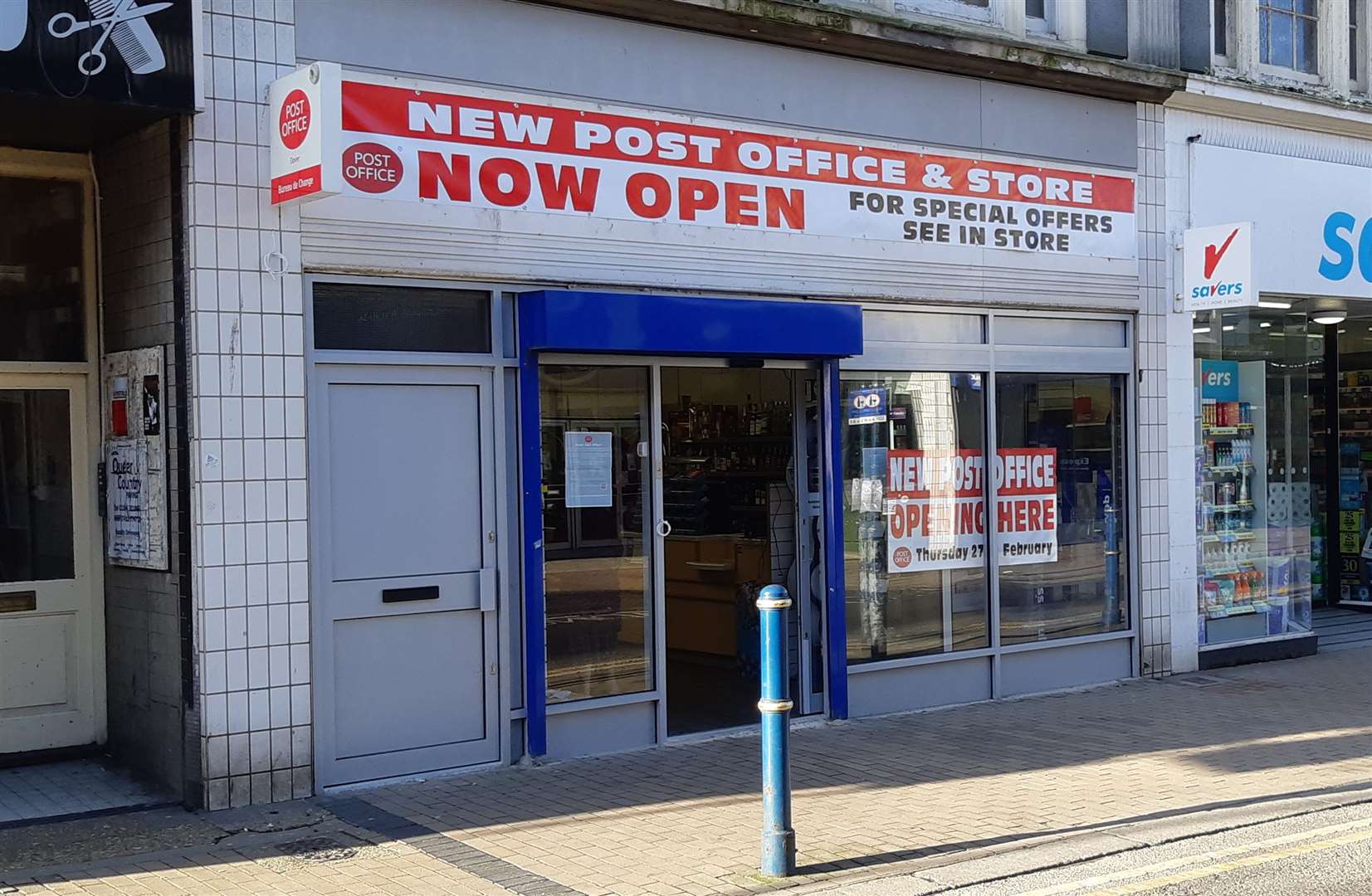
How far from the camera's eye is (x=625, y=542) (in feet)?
30.0

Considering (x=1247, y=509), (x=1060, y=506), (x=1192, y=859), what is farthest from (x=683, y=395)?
(x=1192, y=859)

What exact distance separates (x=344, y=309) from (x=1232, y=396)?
8.14 meters

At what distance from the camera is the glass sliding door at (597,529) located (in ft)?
28.9

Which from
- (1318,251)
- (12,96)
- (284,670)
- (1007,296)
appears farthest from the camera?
(1318,251)

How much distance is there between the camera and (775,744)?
6.29 m

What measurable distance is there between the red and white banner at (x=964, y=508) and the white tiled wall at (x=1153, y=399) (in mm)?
922

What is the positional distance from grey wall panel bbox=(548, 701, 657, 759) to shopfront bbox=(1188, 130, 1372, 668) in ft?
18.1

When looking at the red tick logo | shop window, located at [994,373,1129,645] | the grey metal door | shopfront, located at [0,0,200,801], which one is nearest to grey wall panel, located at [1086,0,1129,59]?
the red tick logo

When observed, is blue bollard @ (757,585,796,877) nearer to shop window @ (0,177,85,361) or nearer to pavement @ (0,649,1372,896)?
pavement @ (0,649,1372,896)

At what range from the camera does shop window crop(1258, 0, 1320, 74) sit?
13.1m

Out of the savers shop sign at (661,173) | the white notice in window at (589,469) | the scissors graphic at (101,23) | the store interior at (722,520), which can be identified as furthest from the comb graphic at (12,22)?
the store interior at (722,520)

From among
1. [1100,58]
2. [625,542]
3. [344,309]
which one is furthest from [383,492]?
[1100,58]

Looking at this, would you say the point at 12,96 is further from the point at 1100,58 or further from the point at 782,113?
the point at 1100,58

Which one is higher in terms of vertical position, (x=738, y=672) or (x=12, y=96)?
(x=12, y=96)
